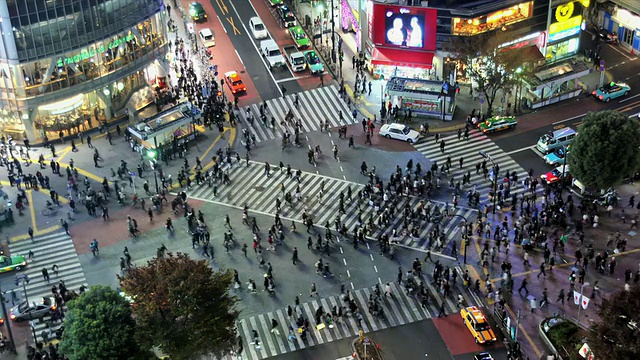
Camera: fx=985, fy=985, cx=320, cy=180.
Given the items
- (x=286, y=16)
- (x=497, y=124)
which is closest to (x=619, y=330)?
(x=497, y=124)

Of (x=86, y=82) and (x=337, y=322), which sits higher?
(x=86, y=82)

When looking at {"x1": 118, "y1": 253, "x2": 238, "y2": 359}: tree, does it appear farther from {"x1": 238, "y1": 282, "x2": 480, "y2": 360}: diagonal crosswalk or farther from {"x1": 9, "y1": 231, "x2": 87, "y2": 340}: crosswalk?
{"x1": 9, "y1": 231, "x2": 87, "y2": 340}: crosswalk

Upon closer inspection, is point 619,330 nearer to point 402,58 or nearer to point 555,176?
point 555,176

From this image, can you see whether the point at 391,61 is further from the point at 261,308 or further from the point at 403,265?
the point at 261,308

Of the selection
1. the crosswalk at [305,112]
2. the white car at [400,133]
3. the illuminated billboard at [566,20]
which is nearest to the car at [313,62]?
the crosswalk at [305,112]

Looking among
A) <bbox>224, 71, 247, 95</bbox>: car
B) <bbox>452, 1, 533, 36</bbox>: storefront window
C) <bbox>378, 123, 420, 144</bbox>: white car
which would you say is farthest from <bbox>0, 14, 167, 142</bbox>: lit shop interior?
<bbox>452, 1, 533, 36</bbox>: storefront window

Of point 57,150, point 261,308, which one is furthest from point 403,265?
point 57,150

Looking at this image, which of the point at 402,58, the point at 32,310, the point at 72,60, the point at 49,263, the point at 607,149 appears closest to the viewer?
the point at 32,310
